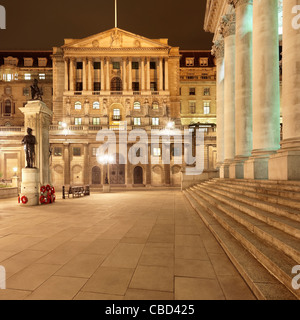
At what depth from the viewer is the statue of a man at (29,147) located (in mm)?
15216

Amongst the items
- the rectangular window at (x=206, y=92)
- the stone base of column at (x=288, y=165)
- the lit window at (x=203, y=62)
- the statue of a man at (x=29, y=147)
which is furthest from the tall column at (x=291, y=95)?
the lit window at (x=203, y=62)

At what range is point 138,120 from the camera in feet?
153

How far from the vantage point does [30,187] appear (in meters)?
15.2

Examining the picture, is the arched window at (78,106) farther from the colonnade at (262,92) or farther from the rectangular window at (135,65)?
the colonnade at (262,92)

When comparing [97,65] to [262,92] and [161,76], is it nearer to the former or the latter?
[161,76]

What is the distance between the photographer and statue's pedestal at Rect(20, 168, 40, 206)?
15031 millimetres

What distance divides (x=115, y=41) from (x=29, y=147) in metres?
41.1

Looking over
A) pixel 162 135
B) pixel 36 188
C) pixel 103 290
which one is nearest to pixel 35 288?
pixel 103 290

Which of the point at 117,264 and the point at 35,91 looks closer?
the point at 117,264

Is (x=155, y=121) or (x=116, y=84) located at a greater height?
(x=116, y=84)

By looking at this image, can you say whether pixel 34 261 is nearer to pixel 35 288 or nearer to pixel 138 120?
pixel 35 288

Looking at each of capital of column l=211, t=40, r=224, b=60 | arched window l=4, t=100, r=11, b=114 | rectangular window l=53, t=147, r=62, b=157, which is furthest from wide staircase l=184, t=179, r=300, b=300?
arched window l=4, t=100, r=11, b=114

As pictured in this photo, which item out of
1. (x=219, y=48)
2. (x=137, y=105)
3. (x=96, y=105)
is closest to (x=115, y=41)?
(x=96, y=105)

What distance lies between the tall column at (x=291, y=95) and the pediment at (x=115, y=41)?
1726 inches
